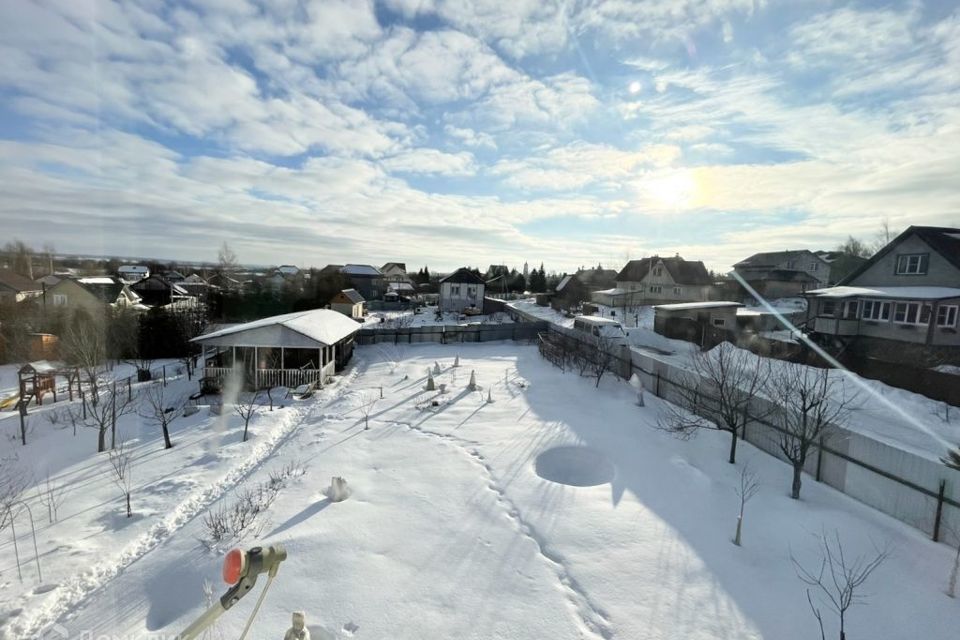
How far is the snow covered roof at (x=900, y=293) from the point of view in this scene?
60.3 feet

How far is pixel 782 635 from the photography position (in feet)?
18.4

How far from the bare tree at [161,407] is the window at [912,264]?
3210 cm

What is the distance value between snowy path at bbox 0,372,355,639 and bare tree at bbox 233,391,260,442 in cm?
Result: 84

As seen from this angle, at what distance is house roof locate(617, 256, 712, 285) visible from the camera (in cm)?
4350

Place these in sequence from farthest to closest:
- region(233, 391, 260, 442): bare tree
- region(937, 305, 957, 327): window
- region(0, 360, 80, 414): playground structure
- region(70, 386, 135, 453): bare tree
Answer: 1. region(937, 305, 957, 327): window
2. region(0, 360, 80, 414): playground structure
3. region(233, 391, 260, 442): bare tree
4. region(70, 386, 135, 453): bare tree

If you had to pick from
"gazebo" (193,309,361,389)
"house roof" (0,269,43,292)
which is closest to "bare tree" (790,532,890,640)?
"gazebo" (193,309,361,389)

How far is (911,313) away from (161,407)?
30243 mm

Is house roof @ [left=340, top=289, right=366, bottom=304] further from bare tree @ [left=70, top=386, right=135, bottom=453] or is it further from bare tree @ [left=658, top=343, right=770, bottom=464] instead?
bare tree @ [left=658, top=343, right=770, bottom=464]

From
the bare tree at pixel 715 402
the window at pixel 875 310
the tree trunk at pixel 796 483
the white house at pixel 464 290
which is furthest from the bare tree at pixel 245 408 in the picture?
the white house at pixel 464 290

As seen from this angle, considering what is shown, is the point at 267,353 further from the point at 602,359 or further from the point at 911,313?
the point at 911,313

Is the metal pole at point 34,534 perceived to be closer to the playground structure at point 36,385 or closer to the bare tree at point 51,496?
the bare tree at point 51,496

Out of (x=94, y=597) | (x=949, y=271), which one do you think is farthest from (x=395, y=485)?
(x=949, y=271)

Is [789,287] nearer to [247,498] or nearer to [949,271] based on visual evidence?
[949,271]

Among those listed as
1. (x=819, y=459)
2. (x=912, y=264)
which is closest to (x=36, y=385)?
(x=819, y=459)
